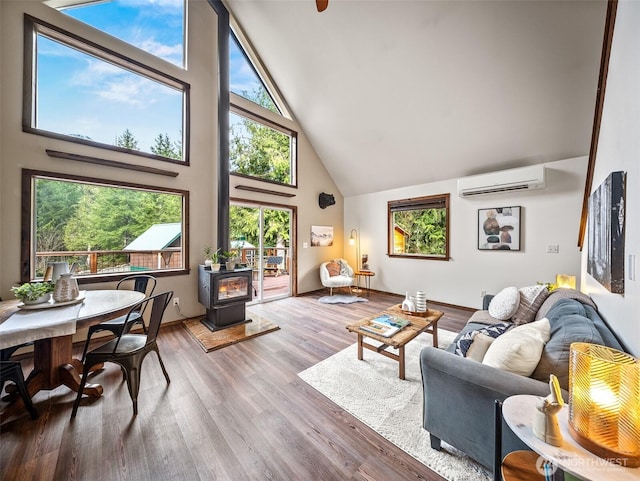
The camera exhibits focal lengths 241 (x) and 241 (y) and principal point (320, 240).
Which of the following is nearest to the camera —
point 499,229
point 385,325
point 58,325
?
point 58,325

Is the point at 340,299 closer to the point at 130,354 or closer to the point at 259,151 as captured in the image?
the point at 259,151

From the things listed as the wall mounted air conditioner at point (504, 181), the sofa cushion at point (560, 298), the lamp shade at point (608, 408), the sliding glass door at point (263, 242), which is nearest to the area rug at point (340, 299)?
the sliding glass door at point (263, 242)

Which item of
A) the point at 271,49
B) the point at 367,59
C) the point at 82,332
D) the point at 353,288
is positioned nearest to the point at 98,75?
the point at 271,49

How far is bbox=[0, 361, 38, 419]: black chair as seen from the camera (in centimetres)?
166

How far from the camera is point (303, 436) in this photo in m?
1.70

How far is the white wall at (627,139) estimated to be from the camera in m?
1.27

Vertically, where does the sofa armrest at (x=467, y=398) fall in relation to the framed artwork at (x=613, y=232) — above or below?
below

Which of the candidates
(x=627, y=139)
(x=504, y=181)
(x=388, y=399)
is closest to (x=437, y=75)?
(x=504, y=181)

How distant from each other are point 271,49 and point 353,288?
5.46m

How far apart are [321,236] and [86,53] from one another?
4883mm

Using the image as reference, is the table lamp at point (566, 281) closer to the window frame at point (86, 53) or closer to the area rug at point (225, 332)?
the area rug at point (225, 332)

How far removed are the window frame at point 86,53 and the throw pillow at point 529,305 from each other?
4964 millimetres

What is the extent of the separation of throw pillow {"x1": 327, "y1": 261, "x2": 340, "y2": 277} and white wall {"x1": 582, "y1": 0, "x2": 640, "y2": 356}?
173 inches

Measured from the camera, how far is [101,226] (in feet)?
10.8
